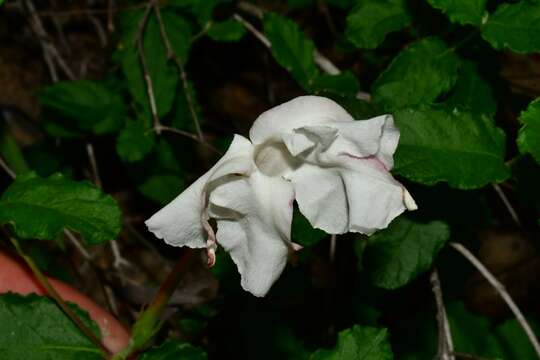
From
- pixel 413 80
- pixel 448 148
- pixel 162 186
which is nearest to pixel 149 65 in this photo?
pixel 162 186

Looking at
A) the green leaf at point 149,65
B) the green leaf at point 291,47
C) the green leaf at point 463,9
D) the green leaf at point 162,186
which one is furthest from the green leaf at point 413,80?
the green leaf at point 162,186

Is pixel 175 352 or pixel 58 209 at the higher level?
pixel 58 209

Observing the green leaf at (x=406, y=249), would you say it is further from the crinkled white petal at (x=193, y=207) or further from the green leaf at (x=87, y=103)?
the green leaf at (x=87, y=103)

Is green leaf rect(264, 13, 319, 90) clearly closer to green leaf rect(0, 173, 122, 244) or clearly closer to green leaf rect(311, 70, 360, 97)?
green leaf rect(311, 70, 360, 97)

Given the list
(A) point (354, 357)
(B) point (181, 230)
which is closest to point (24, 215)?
A: (B) point (181, 230)

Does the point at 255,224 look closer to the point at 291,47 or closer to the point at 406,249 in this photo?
the point at 406,249

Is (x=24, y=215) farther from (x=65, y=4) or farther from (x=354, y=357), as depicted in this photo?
(x=65, y=4)

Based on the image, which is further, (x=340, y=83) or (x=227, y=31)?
(x=227, y=31)

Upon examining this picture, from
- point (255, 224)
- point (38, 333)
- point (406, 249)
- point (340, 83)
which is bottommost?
point (406, 249)
